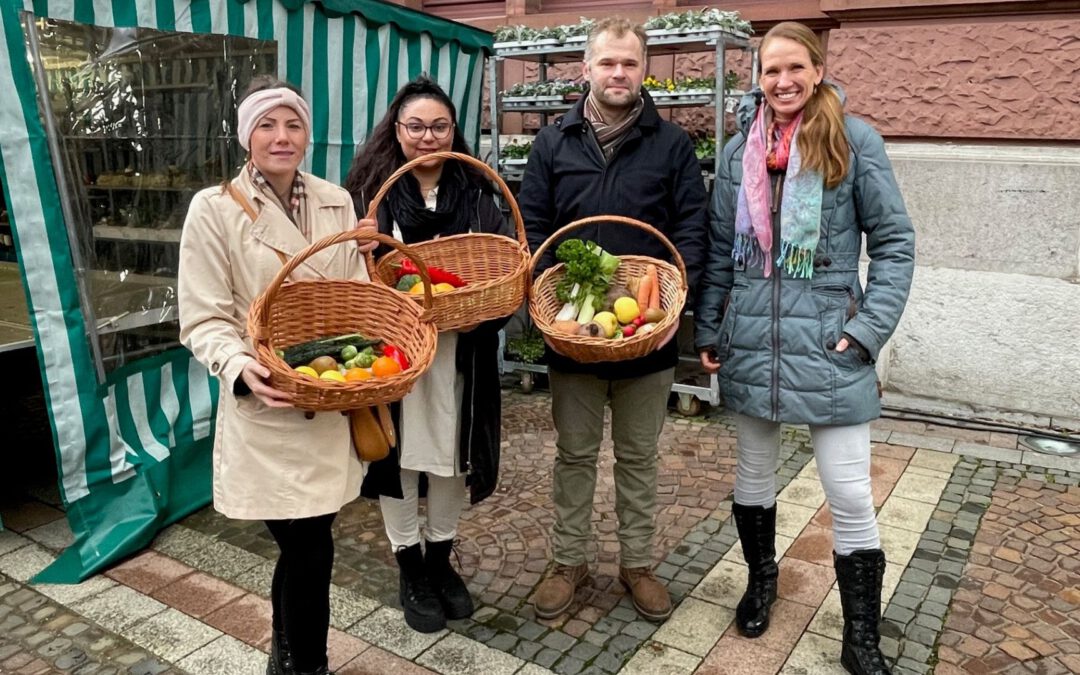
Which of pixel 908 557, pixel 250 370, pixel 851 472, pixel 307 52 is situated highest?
pixel 307 52

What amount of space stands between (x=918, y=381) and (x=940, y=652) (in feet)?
8.97

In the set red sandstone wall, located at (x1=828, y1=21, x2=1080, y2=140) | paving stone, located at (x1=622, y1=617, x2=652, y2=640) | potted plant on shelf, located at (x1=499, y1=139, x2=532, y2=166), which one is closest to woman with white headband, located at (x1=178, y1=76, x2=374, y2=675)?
paving stone, located at (x1=622, y1=617, x2=652, y2=640)

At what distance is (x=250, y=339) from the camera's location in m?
2.22

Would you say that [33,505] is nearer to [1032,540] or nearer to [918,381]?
[1032,540]

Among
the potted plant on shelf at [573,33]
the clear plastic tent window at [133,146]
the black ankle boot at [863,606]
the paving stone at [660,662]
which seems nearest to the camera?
the black ankle boot at [863,606]

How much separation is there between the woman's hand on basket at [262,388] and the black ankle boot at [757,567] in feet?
5.61

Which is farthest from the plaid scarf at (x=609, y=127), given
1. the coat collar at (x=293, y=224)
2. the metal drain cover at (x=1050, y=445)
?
the metal drain cover at (x=1050, y=445)

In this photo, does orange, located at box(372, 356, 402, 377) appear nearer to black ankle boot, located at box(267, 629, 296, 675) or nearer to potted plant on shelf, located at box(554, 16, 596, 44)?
→ black ankle boot, located at box(267, 629, 296, 675)

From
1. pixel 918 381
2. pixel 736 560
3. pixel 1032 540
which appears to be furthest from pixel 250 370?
pixel 918 381

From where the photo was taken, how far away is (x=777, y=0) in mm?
5629

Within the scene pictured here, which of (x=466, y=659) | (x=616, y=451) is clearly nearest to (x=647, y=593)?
(x=616, y=451)

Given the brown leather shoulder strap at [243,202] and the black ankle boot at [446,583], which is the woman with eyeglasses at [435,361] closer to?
the black ankle boot at [446,583]

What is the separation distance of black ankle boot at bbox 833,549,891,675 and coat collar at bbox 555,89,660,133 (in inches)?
60.8

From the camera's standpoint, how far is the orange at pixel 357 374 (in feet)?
7.14
